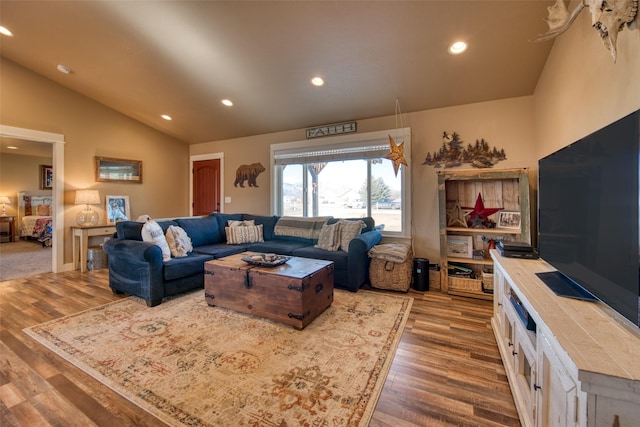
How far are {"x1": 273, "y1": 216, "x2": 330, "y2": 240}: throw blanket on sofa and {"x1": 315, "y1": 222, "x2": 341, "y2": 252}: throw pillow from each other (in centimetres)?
27

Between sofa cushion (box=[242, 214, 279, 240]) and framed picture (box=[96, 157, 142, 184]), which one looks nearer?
sofa cushion (box=[242, 214, 279, 240])

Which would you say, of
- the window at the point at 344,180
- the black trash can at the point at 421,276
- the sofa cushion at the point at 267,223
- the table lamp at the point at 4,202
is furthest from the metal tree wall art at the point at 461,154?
the table lamp at the point at 4,202

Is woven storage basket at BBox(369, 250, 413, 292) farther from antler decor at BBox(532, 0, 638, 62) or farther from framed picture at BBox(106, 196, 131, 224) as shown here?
framed picture at BBox(106, 196, 131, 224)

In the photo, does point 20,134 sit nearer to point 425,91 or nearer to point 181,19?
point 181,19

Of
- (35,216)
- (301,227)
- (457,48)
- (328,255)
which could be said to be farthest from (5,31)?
(35,216)

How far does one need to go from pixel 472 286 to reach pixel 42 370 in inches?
154

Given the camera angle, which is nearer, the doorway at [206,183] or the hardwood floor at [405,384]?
the hardwood floor at [405,384]

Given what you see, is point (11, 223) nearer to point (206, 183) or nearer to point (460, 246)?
point (206, 183)

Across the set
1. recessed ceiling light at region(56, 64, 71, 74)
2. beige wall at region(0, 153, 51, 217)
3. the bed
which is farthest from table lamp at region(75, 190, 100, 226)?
beige wall at region(0, 153, 51, 217)

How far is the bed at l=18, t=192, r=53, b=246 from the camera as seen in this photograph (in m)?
6.85

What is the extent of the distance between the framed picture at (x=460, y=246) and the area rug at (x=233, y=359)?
1042 millimetres

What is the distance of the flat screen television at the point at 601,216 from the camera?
943 millimetres

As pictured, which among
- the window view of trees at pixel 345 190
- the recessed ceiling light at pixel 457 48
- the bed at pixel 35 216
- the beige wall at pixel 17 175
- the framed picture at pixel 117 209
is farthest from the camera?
the beige wall at pixel 17 175

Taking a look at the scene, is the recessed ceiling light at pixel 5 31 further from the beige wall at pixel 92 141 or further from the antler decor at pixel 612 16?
the antler decor at pixel 612 16
